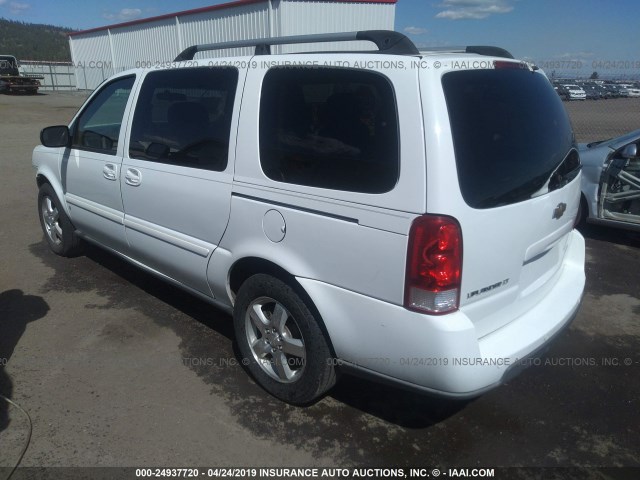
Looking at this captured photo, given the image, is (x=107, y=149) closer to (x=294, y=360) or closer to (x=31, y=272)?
(x=31, y=272)

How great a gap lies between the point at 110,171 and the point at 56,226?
172cm

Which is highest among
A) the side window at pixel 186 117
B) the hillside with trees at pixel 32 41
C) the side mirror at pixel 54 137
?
the hillside with trees at pixel 32 41

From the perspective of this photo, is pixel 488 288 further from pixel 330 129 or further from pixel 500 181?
pixel 330 129

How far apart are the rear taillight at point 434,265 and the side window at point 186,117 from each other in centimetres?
135

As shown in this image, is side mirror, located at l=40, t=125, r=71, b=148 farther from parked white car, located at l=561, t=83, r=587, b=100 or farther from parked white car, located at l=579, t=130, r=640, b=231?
parked white car, located at l=561, t=83, r=587, b=100

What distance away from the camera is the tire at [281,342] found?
266 cm

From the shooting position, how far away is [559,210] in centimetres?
271

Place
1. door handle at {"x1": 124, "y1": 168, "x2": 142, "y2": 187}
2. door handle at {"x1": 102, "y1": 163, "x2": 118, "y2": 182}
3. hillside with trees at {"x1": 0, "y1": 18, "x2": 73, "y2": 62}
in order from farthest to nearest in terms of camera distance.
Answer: hillside with trees at {"x1": 0, "y1": 18, "x2": 73, "y2": 62}, door handle at {"x1": 102, "y1": 163, "x2": 118, "y2": 182}, door handle at {"x1": 124, "y1": 168, "x2": 142, "y2": 187}

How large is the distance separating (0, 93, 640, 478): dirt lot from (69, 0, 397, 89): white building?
11.5 meters

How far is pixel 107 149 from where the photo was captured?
4023 millimetres

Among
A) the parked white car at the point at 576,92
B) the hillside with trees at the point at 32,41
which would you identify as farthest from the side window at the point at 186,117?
the hillside with trees at the point at 32,41

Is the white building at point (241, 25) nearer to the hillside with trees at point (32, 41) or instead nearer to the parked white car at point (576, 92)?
the parked white car at point (576, 92)

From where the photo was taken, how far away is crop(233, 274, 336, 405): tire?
105 inches

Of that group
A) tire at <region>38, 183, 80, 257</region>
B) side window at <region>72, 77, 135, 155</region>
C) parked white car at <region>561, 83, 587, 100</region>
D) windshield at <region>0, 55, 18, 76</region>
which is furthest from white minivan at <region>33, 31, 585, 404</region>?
parked white car at <region>561, 83, 587, 100</region>
